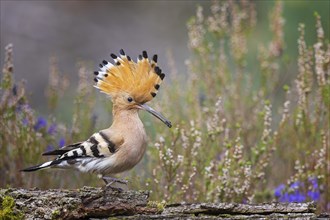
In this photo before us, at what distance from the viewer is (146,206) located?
3.54 meters

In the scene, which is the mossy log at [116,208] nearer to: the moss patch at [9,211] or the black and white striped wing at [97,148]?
the moss patch at [9,211]

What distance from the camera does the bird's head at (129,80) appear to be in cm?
380

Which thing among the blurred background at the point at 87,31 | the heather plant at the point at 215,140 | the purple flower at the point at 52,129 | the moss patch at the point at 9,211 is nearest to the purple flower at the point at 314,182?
the heather plant at the point at 215,140

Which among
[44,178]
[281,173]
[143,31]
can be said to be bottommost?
[44,178]

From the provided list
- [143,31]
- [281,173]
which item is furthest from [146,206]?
[143,31]

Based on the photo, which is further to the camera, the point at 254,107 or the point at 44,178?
the point at 254,107

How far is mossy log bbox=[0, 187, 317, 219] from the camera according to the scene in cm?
343

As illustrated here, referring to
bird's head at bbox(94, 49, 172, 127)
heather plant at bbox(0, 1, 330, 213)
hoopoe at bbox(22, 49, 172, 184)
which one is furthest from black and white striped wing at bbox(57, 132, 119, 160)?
heather plant at bbox(0, 1, 330, 213)

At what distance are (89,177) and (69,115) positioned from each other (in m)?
3.13

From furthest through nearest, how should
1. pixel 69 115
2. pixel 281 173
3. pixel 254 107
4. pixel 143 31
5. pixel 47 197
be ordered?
1. pixel 143 31
2. pixel 69 115
3. pixel 254 107
4. pixel 281 173
5. pixel 47 197

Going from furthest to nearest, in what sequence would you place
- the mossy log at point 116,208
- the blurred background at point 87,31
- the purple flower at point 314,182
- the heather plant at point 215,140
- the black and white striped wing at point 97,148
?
the blurred background at point 87,31 < the purple flower at point 314,182 < the heather plant at point 215,140 < the black and white striped wing at point 97,148 < the mossy log at point 116,208

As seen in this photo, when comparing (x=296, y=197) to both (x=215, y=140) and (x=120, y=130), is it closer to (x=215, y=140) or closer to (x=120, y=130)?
(x=215, y=140)

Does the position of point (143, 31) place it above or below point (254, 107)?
above

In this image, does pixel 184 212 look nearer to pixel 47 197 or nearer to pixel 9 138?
pixel 47 197
